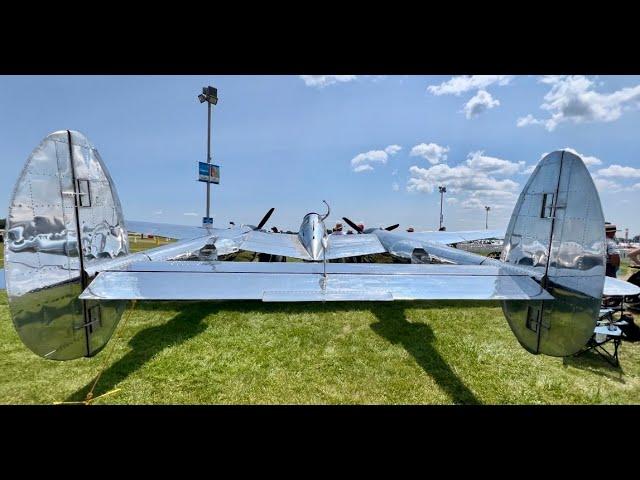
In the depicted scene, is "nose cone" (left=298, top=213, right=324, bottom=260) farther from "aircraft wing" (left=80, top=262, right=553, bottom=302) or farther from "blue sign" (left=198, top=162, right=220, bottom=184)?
"blue sign" (left=198, top=162, right=220, bottom=184)

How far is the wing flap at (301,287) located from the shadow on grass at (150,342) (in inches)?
98.8

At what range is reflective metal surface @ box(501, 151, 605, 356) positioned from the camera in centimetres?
286

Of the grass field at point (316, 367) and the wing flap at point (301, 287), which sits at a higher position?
the wing flap at point (301, 287)

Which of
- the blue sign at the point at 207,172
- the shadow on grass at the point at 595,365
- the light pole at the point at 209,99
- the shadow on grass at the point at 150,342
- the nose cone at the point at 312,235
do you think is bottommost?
the shadow on grass at the point at 150,342

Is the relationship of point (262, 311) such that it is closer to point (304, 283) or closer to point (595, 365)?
point (304, 283)

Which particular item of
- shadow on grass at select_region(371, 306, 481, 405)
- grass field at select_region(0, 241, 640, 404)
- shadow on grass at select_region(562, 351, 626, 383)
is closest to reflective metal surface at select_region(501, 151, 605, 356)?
shadow on grass at select_region(371, 306, 481, 405)

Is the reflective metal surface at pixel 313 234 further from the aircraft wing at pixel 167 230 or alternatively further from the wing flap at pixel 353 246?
the aircraft wing at pixel 167 230

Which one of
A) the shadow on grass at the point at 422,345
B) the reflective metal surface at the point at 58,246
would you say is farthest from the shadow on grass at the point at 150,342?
the shadow on grass at the point at 422,345

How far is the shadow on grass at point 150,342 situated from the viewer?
4.31 m

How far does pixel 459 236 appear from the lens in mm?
17781

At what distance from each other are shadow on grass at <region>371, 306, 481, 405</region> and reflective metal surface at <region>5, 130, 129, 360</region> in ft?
16.1

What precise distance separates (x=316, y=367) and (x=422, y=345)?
7.69 ft
